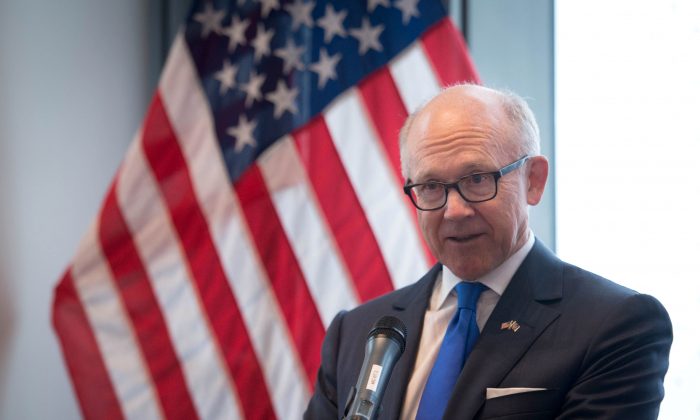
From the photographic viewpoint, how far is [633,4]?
2959 millimetres

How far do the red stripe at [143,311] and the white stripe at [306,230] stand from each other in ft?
1.71

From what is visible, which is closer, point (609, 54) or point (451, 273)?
point (451, 273)

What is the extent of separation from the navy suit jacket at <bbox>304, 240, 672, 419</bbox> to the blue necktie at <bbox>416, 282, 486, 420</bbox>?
41 millimetres

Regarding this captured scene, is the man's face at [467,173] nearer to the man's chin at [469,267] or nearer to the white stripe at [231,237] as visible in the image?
the man's chin at [469,267]

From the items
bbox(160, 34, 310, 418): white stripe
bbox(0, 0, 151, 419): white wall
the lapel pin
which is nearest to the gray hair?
the lapel pin

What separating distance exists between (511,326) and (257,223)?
1.47 metres

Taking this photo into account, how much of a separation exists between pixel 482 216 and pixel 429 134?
0.21m

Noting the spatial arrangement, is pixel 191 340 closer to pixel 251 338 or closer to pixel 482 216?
pixel 251 338

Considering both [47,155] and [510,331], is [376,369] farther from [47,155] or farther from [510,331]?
[47,155]

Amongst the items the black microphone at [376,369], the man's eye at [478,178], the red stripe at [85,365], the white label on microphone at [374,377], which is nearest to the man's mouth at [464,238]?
the man's eye at [478,178]

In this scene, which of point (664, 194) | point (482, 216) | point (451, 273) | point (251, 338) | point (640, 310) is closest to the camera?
point (640, 310)

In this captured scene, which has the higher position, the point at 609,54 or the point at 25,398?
the point at 609,54

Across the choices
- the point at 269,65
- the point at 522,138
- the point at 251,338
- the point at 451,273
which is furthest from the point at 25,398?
the point at 522,138

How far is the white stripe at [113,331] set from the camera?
305cm
